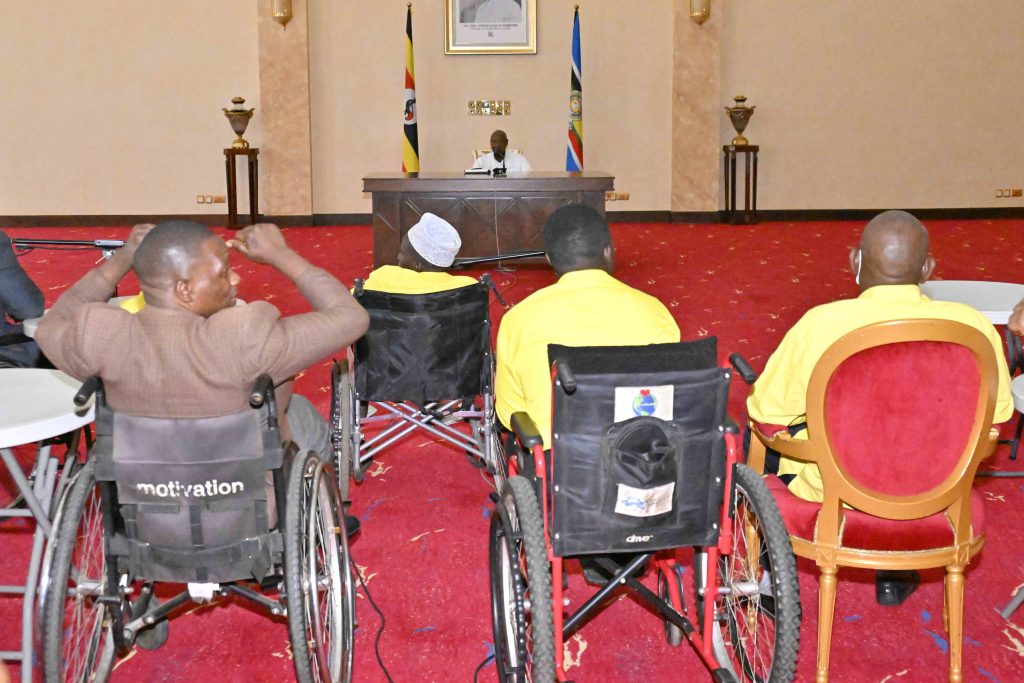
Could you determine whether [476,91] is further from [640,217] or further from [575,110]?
[640,217]

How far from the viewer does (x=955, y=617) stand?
7.31 ft

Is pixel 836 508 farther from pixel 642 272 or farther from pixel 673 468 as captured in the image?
pixel 642 272

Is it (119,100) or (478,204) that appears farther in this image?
(119,100)

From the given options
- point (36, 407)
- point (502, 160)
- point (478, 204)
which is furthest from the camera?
point (502, 160)

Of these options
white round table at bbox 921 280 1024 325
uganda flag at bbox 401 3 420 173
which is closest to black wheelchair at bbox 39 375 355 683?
white round table at bbox 921 280 1024 325

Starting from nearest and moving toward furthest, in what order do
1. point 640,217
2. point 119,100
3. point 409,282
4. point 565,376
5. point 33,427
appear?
point 565,376 < point 33,427 < point 409,282 < point 119,100 < point 640,217

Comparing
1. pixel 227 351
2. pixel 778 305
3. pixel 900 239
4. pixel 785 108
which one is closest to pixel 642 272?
pixel 778 305

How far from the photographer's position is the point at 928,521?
2.19 meters

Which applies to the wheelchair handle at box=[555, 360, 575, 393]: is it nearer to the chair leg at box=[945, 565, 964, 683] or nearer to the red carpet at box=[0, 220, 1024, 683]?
the red carpet at box=[0, 220, 1024, 683]

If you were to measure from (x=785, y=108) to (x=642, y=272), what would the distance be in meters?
3.88

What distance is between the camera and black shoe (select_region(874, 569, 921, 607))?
106 inches

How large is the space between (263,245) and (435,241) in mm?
1538

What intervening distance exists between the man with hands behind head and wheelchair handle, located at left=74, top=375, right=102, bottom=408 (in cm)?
2

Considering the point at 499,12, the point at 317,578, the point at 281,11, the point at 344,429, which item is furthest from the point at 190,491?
the point at 499,12
